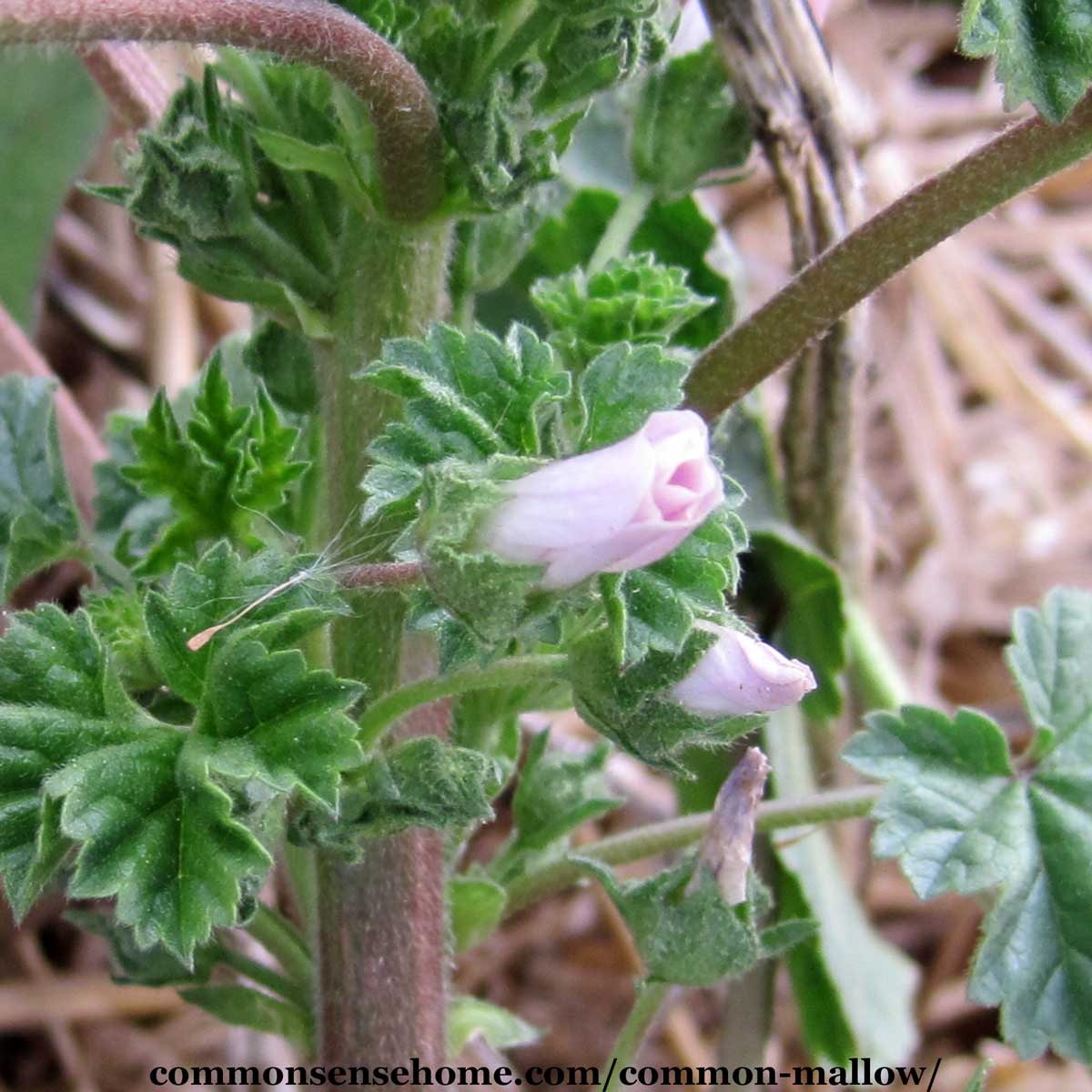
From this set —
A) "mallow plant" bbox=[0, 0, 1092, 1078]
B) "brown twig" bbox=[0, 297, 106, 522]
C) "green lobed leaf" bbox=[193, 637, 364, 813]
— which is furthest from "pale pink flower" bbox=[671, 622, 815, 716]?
"brown twig" bbox=[0, 297, 106, 522]

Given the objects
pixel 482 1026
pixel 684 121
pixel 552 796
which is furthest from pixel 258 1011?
pixel 684 121

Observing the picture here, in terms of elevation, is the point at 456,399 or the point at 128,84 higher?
the point at 128,84

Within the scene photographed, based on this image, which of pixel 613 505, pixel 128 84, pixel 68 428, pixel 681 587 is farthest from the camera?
pixel 68 428

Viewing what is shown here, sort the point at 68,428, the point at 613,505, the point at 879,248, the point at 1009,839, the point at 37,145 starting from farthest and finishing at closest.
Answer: the point at 37,145
the point at 68,428
the point at 1009,839
the point at 879,248
the point at 613,505

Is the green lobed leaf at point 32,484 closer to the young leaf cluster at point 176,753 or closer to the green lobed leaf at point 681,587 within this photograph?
the young leaf cluster at point 176,753

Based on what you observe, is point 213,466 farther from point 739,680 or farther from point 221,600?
point 739,680

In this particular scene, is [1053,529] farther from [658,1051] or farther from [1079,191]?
[658,1051]

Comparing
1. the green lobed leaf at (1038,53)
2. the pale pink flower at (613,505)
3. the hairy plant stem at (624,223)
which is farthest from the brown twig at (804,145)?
the pale pink flower at (613,505)
